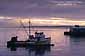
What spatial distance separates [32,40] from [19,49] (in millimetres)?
2530

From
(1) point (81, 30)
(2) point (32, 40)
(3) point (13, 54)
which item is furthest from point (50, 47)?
(1) point (81, 30)

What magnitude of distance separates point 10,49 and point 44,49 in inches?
99.0

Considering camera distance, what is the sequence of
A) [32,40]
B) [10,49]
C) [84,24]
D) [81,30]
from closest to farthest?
1. [10,49]
2. [32,40]
3. [81,30]
4. [84,24]

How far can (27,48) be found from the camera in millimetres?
32906

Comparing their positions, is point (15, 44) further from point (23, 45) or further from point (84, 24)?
point (84, 24)

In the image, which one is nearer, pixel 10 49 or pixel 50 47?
pixel 10 49

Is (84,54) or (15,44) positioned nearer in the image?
(84,54)

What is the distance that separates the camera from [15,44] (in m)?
34.2

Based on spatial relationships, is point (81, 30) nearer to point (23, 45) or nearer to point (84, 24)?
point (84, 24)

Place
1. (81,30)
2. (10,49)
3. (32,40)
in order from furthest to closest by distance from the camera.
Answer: (81,30), (32,40), (10,49)

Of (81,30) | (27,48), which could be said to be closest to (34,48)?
(27,48)

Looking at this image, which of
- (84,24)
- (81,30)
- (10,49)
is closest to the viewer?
(10,49)

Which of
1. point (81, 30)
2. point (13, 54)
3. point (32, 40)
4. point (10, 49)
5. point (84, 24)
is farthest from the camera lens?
point (84, 24)

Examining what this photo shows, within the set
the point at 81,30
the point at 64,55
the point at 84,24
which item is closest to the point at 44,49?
the point at 64,55
